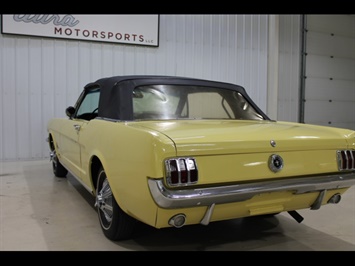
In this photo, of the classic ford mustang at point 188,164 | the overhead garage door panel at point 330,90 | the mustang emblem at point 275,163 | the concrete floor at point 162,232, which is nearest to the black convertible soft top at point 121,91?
the classic ford mustang at point 188,164

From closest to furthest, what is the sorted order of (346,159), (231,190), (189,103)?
1. (231,190)
2. (346,159)
3. (189,103)

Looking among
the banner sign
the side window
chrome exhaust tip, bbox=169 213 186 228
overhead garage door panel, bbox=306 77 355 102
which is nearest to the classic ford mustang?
chrome exhaust tip, bbox=169 213 186 228

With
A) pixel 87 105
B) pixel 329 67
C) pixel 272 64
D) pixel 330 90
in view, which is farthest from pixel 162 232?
pixel 329 67

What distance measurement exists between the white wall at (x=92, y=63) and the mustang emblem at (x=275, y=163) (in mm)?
5690

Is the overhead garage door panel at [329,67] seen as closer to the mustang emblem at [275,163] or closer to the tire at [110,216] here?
the mustang emblem at [275,163]

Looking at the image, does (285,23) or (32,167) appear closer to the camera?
(32,167)

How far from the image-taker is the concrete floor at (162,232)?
245cm

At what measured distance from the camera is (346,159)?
2.27 m

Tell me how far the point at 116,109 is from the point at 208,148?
1.06 metres

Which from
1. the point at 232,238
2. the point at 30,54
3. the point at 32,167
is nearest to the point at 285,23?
the point at 30,54

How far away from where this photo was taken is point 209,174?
1849 millimetres

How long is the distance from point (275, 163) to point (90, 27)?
235 inches

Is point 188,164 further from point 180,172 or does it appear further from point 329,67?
point 329,67
